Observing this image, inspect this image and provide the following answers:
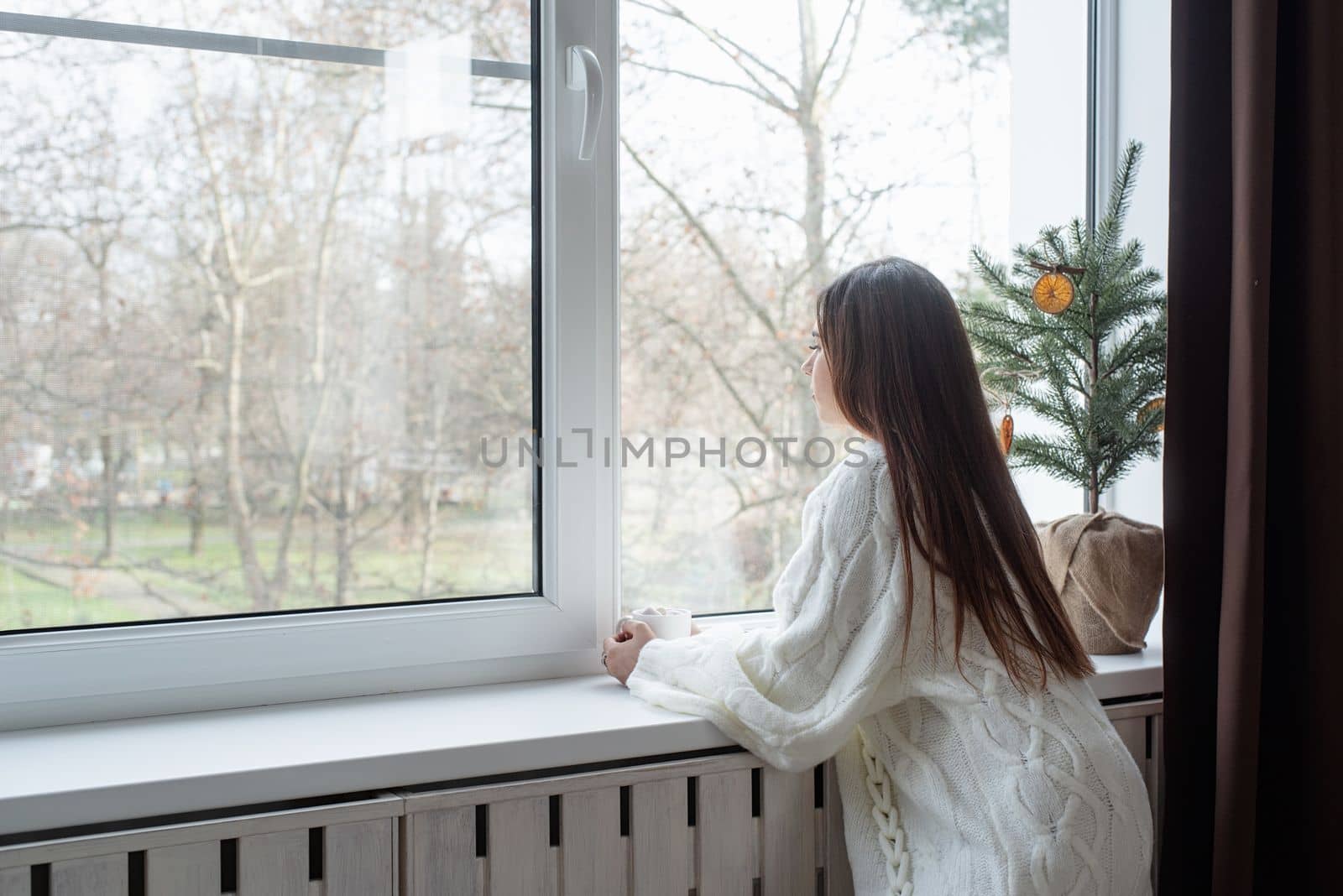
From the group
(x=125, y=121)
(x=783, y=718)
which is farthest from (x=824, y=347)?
(x=125, y=121)

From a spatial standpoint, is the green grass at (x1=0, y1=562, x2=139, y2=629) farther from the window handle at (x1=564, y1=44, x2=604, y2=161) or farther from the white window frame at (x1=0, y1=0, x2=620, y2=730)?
the window handle at (x1=564, y1=44, x2=604, y2=161)

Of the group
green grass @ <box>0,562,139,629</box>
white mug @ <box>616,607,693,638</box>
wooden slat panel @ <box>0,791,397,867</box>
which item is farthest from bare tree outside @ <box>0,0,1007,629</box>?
wooden slat panel @ <box>0,791,397,867</box>

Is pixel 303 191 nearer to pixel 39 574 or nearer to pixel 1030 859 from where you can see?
pixel 39 574

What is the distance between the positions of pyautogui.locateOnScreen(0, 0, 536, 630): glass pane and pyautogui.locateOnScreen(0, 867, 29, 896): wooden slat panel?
367 millimetres

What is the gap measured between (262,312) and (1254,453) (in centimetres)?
126

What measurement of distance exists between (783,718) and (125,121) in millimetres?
1051

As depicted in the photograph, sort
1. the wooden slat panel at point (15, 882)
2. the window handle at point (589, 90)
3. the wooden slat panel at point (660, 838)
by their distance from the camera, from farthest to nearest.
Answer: the window handle at point (589, 90), the wooden slat panel at point (660, 838), the wooden slat panel at point (15, 882)

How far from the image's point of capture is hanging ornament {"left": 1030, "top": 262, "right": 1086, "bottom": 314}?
1.41m

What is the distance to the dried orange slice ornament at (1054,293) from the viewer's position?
141 cm

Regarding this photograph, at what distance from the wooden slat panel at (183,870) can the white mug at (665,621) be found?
1.89ft

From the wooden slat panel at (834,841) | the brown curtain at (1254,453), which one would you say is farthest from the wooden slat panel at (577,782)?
the brown curtain at (1254,453)

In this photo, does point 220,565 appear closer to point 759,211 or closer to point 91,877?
point 91,877

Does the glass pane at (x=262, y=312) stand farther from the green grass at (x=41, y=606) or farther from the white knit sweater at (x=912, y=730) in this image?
the white knit sweater at (x=912, y=730)

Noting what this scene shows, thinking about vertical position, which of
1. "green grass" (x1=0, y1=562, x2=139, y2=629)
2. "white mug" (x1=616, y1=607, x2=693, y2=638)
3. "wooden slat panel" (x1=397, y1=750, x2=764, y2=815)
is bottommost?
"wooden slat panel" (x1=397, y1=750, x2=764, y2=815)
